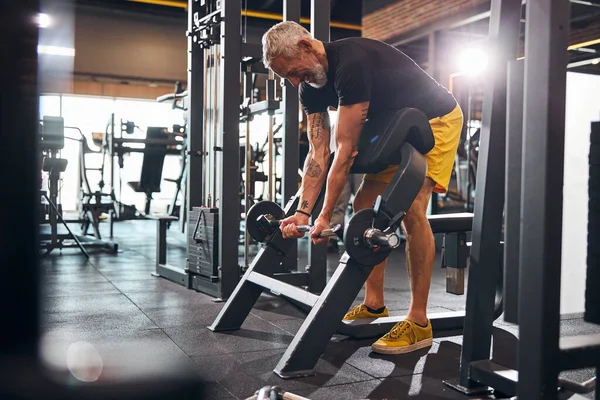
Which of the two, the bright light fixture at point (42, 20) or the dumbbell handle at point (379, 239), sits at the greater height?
the bright light fixture at point (42, 20)

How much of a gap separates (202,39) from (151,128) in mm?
2767

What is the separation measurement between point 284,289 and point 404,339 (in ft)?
1.66

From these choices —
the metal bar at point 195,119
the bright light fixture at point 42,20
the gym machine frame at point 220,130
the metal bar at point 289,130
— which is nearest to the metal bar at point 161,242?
the gym machine frame at point 220,130

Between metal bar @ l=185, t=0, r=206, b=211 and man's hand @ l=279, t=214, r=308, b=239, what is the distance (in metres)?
1.69

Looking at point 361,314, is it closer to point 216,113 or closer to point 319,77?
point 319,77

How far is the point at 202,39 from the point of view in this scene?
3617 millimetres

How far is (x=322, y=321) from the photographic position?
6.54 ft

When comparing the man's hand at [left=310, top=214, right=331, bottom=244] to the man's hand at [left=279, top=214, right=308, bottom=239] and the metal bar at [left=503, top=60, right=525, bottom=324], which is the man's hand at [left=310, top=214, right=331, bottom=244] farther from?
the metal bar at [left=503, top=60, right=525, bottom=324]

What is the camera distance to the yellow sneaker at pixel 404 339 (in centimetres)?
224

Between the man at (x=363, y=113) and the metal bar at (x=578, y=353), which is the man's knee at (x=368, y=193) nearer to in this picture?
the man at (x=363, y=113)

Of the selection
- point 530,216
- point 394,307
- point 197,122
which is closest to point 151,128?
point 197,122

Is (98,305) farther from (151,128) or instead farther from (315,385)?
(151,128)

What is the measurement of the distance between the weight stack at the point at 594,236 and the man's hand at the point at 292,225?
117 cm

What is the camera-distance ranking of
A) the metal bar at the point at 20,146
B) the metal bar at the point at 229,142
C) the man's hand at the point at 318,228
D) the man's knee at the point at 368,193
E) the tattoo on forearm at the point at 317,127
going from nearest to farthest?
the metal bar at the point at 20,146 < the man's hand at the point at 318,228 < the tattoo on forearm at the point at 317,127 < the man's knee at the point at 368,193 < the metal bar at the point at 229,142
